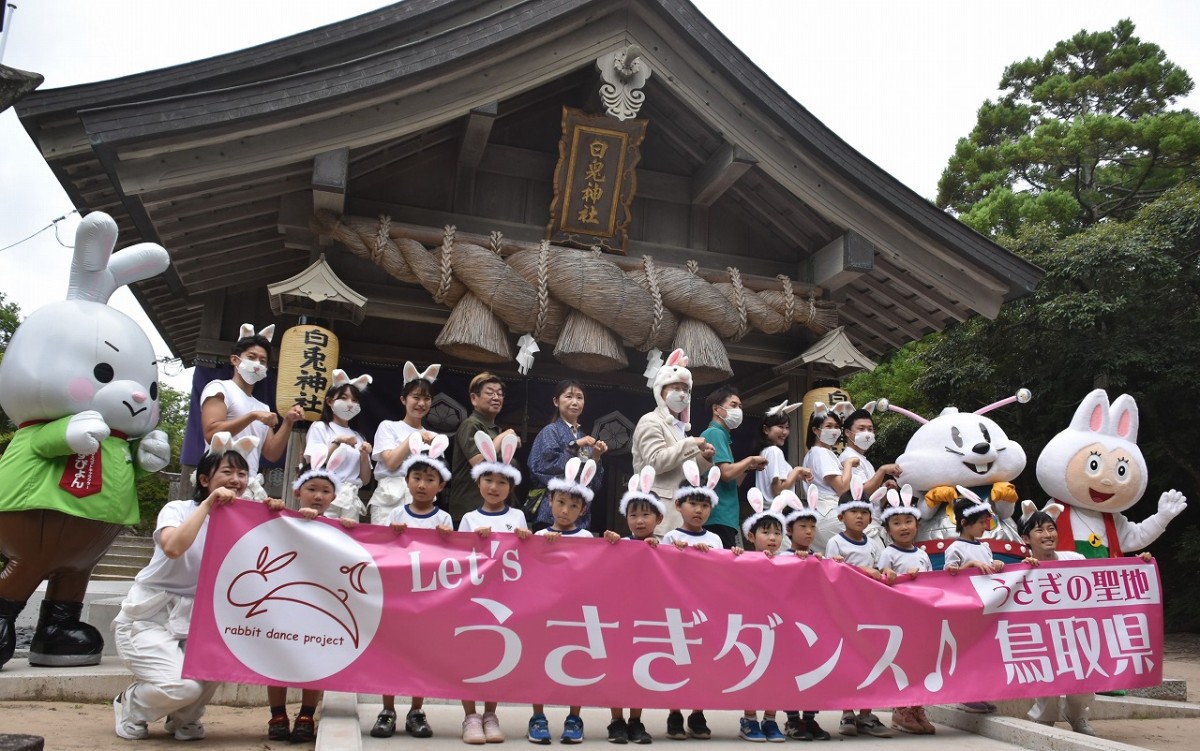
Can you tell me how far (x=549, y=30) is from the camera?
270 inches

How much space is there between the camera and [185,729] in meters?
4.00

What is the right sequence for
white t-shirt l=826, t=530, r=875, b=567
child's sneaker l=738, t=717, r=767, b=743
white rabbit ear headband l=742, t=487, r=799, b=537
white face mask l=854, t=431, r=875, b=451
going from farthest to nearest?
white face mask l=854, t=431, r=875, b=451 → white t-shirt l=826, t=530, r=875, b=567 → white rabbit ear headband l=742, t=487, r=799, b=537 → child's sneaker l=738, t=717, r=767, b=743

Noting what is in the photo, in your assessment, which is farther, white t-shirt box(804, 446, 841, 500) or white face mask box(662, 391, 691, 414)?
white t-shirt box(804, 446, 841, 500)

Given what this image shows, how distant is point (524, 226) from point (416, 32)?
8.56 ft

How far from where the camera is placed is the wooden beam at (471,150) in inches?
270

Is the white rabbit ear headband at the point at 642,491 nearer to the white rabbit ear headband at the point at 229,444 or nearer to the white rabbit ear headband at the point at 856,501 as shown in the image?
the white rabbit ear headband at the point at 856,501

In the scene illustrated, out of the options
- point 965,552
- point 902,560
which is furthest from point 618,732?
point 965,552

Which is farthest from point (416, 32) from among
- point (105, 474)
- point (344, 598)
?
point (344, 598)

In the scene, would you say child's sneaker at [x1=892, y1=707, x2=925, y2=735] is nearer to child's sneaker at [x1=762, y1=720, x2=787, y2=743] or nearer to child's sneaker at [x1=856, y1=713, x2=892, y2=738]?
child's sneaker at [x1=856, y1=713, x2=892, y2=738]

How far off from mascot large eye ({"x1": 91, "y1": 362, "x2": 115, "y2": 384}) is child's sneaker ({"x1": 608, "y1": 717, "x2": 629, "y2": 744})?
11.8ft

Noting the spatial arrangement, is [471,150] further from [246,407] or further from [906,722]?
[906,722]

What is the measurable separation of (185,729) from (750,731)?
2773 mm

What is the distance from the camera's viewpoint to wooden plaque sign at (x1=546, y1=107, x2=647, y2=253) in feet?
24.5

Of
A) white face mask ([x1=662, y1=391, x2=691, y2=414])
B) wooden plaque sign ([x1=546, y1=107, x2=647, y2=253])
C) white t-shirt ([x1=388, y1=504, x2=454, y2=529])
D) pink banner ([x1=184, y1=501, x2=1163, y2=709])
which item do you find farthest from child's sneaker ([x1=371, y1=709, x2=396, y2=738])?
wooden plaque sign ([x1=546, y1=107, x2=647, y2=253])
